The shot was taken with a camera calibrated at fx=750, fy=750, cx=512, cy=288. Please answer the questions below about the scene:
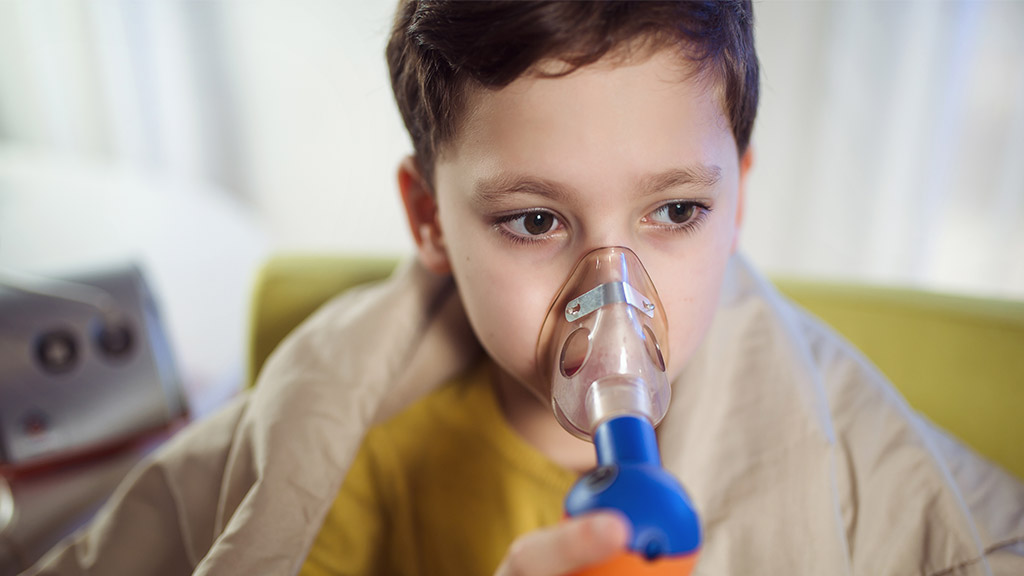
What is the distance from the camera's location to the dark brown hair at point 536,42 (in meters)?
0.63

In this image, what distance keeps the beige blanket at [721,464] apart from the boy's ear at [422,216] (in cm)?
8

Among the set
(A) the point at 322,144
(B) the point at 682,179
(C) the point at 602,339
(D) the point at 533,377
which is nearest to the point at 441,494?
(D) the point at 533,377

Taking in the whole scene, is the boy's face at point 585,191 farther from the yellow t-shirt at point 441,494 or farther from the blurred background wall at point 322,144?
the blurred background wall at point 322,144

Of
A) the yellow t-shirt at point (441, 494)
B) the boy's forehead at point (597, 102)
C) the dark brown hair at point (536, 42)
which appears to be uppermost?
the dark brown hair at point (536, 42)

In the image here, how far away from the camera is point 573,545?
44 cm

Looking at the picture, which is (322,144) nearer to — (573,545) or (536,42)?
(536,42)

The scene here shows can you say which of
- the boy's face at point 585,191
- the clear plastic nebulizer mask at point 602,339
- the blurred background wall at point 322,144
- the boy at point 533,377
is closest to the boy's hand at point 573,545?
the boy at point 533,377

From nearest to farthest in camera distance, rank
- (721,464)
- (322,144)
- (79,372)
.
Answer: (721,464) < (79,372) < (322,144)

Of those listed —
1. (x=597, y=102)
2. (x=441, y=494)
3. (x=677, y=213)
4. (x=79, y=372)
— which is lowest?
(x=441, y=494)

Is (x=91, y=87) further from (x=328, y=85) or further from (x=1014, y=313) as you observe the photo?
(x=1014, y=313)

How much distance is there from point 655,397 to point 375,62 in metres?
1.61

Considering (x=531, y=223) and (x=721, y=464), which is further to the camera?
(x=721, y=464)

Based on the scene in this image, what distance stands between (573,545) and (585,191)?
0.32m

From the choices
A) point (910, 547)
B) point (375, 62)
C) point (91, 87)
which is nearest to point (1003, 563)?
point (910, 547)
